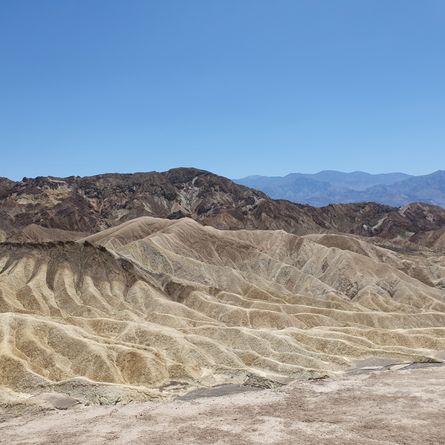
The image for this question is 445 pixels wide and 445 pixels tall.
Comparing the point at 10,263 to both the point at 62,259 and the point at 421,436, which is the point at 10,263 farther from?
the point at 421,436

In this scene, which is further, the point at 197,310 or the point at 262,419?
the point at 197,310

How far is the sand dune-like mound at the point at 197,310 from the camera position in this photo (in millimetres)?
58344

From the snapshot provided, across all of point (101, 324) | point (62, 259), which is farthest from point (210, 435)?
point (62, 259)

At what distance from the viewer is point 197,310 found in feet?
308

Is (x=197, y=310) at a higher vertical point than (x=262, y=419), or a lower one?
higher

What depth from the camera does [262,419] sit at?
41.3 metres

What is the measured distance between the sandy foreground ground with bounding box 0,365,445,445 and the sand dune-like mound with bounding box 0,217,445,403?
6.08 m

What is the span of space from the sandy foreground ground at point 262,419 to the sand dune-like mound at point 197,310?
6076 mm

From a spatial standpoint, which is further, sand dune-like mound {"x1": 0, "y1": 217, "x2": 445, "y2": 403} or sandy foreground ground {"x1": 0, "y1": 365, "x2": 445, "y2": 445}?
sand dune-like mound {"x1": 0, "y1": 217, "x2": 445, "y2": 403}

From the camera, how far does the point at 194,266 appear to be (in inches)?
4707

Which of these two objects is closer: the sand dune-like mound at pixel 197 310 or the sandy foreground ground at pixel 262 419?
the sandy foreground ground at pixel 262 419

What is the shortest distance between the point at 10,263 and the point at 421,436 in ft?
281

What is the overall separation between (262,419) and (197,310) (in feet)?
174

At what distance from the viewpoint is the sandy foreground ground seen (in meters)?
37.3
